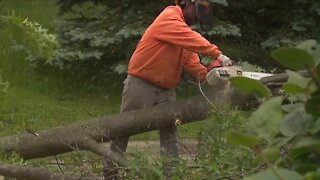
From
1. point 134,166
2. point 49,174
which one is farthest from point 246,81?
point 49,174

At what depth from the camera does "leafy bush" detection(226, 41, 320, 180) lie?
1374mm

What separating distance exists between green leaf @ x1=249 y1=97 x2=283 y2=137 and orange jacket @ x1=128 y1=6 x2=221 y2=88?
11.3 feet

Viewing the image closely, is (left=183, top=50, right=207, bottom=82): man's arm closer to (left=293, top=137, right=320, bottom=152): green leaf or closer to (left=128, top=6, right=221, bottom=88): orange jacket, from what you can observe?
(left=128, top=6, right=221, bottom=88): orange jacket

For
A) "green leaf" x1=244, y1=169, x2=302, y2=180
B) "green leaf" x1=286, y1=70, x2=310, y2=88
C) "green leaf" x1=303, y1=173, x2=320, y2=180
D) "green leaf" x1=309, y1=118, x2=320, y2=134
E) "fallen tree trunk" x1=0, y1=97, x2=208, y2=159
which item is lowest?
"fallen tree trunk" x1=0, y1=97, x2=208, y2=159

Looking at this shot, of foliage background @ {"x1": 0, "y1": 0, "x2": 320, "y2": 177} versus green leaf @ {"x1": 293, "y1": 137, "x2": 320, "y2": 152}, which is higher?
green leaf @ {"x1": 293, "y1": 137, "x2": 320, "y2": 152}

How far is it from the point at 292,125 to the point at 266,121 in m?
0.10

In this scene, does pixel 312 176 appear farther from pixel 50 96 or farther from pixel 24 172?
pixel 50 96

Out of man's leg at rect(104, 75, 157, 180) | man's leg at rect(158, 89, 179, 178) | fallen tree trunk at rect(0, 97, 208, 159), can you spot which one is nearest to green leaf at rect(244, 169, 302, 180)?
man's leg at rect(158, 89, 179, 178)

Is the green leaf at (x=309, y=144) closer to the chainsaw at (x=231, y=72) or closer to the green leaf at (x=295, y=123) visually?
the green leaf at (x=295, y=123)

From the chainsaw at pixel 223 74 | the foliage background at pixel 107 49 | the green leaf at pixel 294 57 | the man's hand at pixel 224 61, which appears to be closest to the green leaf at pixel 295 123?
the green leaf at pixel 294 57

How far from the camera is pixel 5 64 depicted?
10852 mm

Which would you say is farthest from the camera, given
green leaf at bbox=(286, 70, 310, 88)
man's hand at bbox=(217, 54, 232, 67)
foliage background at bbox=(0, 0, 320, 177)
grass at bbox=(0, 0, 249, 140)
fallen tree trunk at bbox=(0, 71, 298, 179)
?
foliage background at bbox=(0, 0, 320, 177)

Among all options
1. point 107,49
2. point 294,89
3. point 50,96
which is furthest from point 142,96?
point 50,96

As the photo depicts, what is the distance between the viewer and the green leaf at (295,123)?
147 centimetres
